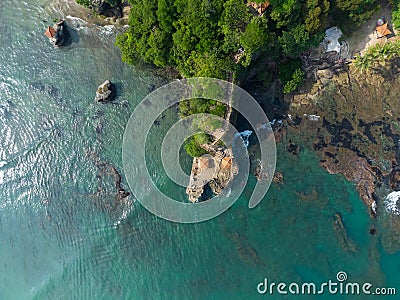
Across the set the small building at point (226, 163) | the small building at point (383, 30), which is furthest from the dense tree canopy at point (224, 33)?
the small building at point (226, 163)

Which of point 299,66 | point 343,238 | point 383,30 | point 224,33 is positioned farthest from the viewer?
point 343,238

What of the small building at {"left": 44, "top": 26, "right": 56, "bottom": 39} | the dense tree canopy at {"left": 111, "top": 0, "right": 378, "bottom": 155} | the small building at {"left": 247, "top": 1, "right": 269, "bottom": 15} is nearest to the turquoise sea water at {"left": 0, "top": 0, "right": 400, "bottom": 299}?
the small building at {"left": 44, "top": 26, "right": 56, "bottom": 39}

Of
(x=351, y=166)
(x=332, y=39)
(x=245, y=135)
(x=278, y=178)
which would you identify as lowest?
(x=278, y=178)

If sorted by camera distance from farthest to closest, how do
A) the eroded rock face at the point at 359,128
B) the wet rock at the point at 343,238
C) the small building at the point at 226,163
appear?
the eroded rock face at the point at 359,128, the wet rock at the point at 343,238, the small building at the point at 226,163

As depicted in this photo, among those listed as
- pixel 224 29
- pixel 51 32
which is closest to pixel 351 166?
pixel 224 29

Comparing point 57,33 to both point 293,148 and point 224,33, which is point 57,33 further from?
point 293,148

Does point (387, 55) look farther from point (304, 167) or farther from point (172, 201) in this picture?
point (172, 201)

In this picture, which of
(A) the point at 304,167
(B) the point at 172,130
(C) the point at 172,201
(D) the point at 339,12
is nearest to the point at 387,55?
(D) the point at 339,12

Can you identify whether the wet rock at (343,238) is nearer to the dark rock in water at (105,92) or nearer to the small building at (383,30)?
the small building at (383,30)
